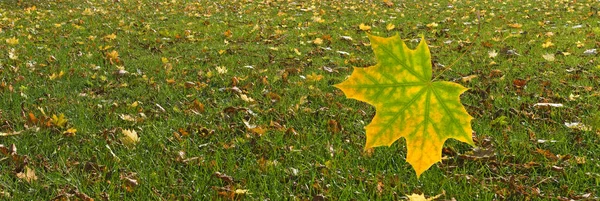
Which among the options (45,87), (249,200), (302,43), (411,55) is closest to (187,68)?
(45,87)

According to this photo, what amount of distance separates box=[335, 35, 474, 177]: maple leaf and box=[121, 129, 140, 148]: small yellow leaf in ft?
7.44

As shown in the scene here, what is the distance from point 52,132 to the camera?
2838 mm

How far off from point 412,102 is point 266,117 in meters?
2.52

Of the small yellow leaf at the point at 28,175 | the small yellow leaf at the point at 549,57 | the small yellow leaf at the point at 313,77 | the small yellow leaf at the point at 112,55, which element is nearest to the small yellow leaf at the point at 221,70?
the small yellow leaf at the point at 313,77

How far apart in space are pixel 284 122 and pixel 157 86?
1252mm

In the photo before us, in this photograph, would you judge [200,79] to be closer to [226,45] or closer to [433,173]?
[226,45]

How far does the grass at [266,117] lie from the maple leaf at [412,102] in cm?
8

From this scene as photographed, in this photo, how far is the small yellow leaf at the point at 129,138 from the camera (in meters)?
2.65

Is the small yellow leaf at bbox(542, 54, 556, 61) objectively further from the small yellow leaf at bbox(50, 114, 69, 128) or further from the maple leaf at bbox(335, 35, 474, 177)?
the maple leaf at bbox(335, 35, 474, 177)

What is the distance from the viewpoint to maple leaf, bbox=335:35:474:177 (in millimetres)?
548

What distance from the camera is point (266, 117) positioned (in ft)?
10.0

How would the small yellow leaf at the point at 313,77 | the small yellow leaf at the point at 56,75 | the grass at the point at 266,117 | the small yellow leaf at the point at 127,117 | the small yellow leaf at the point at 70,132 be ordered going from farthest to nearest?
the small yellow leaf at the point at 56,75 → the small yellow leaf at the point at 313,77 → the small yellow leaf at the point at 127,117 → the small yellow leaf at the point at 70,132 → the grass at the point at 266,117

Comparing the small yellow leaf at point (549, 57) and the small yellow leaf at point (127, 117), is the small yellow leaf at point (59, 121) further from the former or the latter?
the small yellow leaf at point (549, 57)

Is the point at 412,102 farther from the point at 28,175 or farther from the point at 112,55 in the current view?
the point at 112,55
